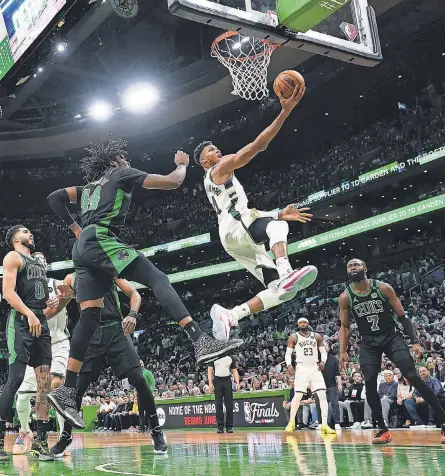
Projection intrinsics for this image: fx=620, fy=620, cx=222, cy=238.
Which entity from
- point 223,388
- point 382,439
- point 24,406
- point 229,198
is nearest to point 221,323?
point 229,198

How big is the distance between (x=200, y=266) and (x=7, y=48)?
71.7 ft

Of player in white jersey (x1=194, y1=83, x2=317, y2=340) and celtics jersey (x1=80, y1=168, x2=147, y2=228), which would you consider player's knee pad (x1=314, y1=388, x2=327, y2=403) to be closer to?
player in white jersey (x1=194, y1=83, x2=317, y2=340)

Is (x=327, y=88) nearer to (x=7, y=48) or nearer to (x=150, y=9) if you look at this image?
(x=150, y=9)

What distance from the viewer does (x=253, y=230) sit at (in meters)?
5.99

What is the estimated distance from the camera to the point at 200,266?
1265 inches

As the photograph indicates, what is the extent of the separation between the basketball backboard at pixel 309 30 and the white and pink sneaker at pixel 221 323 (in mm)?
3222

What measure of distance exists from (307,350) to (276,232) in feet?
17.5

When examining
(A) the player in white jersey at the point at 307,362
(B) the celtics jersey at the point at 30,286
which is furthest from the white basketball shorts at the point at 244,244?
(A) the player in white jersey at the point at 307,362

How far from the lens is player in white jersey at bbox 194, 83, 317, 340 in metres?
5.55

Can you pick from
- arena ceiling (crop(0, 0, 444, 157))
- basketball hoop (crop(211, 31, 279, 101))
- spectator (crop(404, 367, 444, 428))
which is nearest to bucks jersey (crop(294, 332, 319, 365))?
spectator (crop(404, 367, 444, 428))

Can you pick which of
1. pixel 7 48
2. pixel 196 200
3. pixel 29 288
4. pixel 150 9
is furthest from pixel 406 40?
pixel 29 288

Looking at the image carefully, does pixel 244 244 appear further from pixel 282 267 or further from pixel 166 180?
pixel 166 180

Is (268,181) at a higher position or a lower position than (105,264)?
higher

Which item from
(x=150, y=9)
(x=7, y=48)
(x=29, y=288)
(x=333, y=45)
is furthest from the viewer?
(x=150, y=9)
